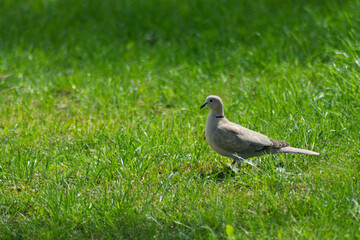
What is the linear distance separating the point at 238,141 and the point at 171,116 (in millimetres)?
1831

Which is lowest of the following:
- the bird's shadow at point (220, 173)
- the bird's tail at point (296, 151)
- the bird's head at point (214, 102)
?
the bird's shadow at point (220, 173)

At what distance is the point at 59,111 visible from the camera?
669 centimetres

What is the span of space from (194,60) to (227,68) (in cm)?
60

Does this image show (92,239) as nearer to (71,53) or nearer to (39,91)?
(39,91)

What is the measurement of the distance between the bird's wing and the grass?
0.17m

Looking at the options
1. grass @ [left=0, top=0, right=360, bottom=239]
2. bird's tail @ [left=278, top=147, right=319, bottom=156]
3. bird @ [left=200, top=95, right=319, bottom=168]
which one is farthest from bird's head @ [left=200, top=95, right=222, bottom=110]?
bird's tail @ [left=278, top=147, right=319, bottom=156]

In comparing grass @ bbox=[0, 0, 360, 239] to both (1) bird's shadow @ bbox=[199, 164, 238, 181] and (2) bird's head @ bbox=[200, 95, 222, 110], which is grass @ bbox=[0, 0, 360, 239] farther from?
(2) bird's head @ bbox=[200, 95, 222, 110]

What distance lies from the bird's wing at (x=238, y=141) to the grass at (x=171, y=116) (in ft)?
0.56

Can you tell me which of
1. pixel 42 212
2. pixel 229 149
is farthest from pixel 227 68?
pixel 42 212

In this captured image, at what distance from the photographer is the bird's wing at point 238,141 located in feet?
15.3

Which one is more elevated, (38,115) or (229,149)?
(229,149)

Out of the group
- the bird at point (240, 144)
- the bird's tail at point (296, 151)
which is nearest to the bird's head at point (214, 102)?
the bird at point (240, 144)

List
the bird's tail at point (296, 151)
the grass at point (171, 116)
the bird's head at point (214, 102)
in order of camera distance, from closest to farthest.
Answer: the grass at point (171, 116)
the bird's tail at point (296, 151)
the bird's head at point (214, 102)

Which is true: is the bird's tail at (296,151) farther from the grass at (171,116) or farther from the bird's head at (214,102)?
the bird's head at (214,102)
